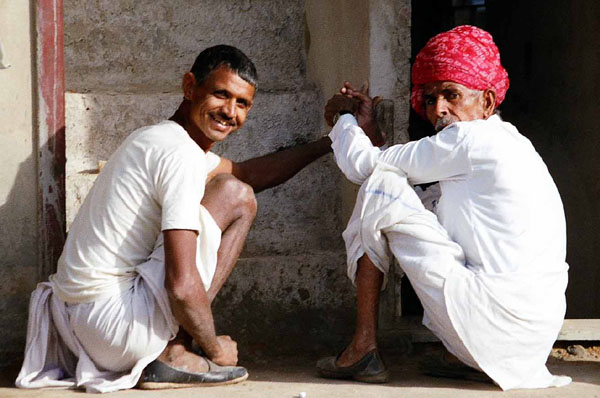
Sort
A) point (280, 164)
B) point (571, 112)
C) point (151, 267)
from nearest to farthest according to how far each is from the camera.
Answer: point (151, 267) < point (280, 164) < point (571, 112)

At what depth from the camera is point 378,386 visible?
13.0 ft

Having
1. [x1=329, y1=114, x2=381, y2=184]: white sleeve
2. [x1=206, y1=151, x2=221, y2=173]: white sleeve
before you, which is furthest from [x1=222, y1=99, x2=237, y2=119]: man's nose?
[x1=329, y1=114, x2=381, y2=184]: white sleeve

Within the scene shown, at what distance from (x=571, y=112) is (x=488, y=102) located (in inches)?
99.5

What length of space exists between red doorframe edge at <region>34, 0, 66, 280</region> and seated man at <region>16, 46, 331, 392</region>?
1.45ft

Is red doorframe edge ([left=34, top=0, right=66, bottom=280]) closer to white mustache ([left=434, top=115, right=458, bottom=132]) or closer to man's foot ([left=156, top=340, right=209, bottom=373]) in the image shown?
man's foot ([left=156, top=340, right=209, bottom=373])

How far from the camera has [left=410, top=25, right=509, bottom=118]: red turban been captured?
13.3 ft

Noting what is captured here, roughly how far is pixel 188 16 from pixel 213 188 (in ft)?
6.12

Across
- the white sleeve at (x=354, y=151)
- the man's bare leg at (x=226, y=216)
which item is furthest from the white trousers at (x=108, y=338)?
the white sleeve at (x=354, y=151)

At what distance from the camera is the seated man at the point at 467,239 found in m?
3.81

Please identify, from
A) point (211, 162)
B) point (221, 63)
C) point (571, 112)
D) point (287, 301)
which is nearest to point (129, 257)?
point (211, 162)

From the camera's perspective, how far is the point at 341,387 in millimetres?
3936

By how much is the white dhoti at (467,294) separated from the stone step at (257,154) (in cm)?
116

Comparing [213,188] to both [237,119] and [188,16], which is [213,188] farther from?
[188,16]

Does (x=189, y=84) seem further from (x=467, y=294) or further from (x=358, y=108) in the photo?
(x=467, y=294)
